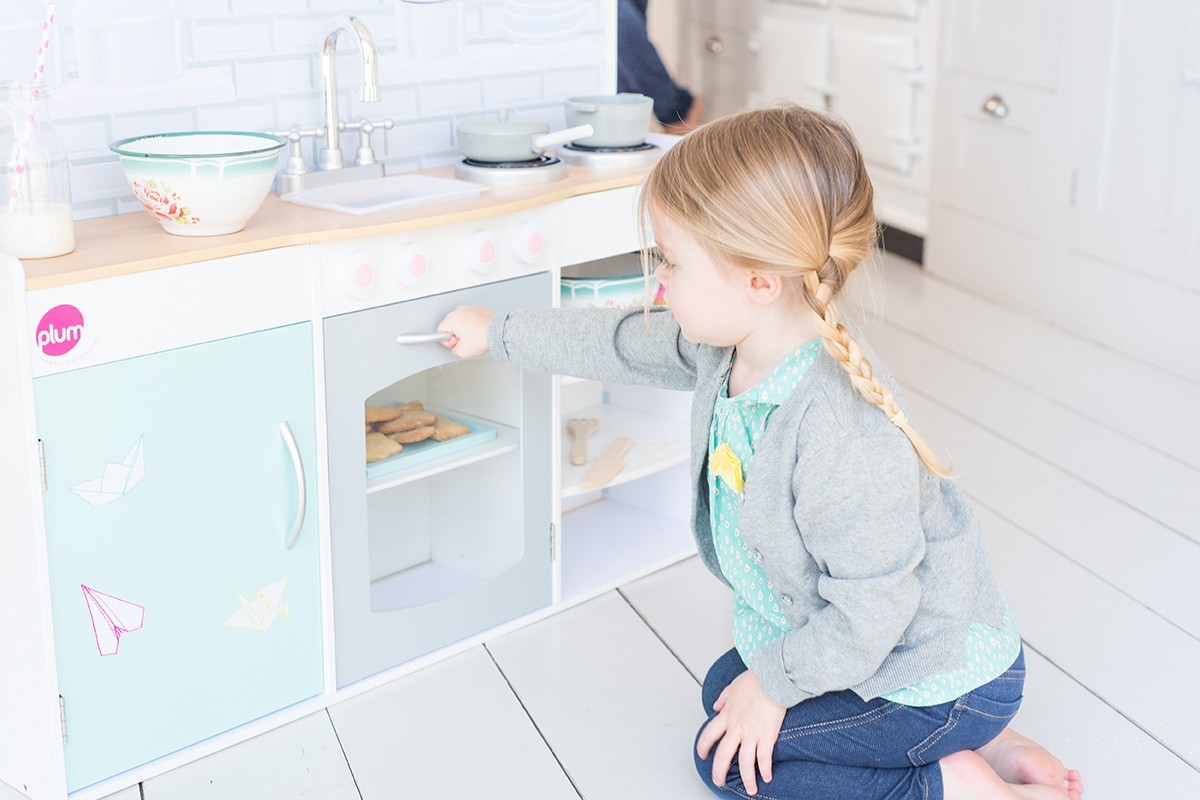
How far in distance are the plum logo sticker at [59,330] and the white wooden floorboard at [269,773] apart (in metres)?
0.56

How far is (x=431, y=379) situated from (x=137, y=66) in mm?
567

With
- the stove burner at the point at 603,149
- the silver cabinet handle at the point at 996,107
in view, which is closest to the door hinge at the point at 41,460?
the stove burner at the point at 603,149

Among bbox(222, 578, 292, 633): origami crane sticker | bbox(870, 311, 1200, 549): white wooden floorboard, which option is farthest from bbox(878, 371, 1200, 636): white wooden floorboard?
bbox(222, 578, 292, 633): origami crane sticker

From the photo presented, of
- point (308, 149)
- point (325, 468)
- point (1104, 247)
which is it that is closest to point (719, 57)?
point (1104, 247)

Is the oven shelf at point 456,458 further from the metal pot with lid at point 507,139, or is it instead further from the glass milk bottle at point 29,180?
the glass milk bottle at point 29,180

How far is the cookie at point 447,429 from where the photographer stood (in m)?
1.91

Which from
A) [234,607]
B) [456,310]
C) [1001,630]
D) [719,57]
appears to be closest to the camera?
[1001,630]

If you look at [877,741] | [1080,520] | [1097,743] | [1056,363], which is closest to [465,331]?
[877,741]

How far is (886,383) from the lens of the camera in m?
1.47

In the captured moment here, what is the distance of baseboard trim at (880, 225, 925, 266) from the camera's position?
4180 mm

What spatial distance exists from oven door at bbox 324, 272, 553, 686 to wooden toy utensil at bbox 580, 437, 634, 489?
0.39ft

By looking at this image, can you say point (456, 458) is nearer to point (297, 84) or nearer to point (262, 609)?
point (262, 609)

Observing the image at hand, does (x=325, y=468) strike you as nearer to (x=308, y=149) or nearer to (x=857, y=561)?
(x=308, y=149)

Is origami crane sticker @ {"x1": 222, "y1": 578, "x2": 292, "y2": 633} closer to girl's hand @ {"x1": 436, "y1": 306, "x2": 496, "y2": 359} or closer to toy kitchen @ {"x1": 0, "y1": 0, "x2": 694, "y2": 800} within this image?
toy kitchen @ {"x1": 0, "y1": 0, "x2": 694, "y2": 800}
